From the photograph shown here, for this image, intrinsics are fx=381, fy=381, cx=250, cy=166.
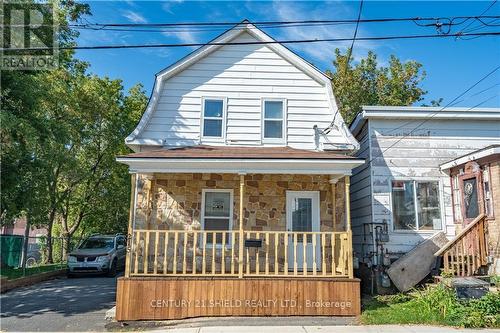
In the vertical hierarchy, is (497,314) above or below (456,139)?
below

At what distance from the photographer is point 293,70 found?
11.6 meters

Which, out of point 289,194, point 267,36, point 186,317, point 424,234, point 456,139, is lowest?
point 186,317

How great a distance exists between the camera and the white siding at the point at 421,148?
10.8 metres

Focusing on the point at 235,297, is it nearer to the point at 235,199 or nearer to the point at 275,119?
the point at 235,199

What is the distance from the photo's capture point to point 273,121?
11.2 meters

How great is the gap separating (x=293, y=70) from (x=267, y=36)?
1.32 metres

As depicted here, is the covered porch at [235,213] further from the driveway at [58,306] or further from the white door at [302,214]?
the driveway at [58,306]

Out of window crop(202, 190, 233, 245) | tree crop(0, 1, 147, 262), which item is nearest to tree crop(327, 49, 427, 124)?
tree crop(0, 1, 147, 262)

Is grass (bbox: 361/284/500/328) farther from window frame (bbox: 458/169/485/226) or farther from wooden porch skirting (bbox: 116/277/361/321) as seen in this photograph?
window frame (bbox: 458/169/485/226)

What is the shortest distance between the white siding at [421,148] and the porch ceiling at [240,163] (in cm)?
249

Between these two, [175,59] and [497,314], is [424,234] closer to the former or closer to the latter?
[497,314]

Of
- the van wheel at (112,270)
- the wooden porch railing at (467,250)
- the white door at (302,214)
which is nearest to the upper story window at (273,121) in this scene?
the white door at (302,214)

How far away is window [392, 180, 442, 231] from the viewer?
10.7 m

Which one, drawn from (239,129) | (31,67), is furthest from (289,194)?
(31,67)
